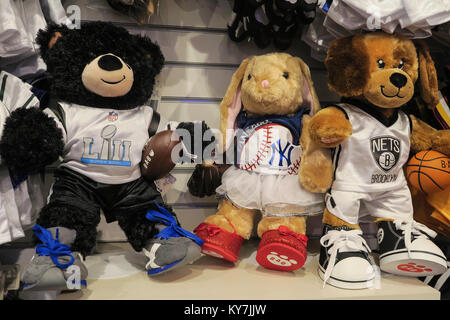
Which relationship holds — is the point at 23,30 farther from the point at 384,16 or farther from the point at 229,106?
the point at 384,16

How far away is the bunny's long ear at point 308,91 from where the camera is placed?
54.4 inches

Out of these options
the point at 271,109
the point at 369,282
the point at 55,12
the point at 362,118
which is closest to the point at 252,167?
the point at 271,109

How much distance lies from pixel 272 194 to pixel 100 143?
549mm

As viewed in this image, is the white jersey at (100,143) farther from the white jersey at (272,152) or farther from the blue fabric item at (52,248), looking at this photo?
the white jersey at (272,152)

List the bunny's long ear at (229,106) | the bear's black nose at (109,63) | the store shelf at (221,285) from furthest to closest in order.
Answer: the bunny's long ear at (229,106)
the bear's black nose at (109,63)
the store shelf at (221,285)

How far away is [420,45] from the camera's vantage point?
4.40ft

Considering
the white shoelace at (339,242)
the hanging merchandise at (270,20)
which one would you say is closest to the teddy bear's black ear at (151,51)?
the hanging merchandise at (270,20)

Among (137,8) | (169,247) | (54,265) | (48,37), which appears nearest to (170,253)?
(169,247)

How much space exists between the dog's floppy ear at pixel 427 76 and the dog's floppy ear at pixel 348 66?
22 centimetres

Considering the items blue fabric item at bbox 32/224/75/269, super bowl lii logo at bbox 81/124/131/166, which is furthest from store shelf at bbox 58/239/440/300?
super bowl lii logo at bbox 81/124/131/166

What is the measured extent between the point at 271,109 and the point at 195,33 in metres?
0.47

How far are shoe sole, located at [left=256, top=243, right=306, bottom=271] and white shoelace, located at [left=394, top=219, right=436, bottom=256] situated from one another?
1.01 ft

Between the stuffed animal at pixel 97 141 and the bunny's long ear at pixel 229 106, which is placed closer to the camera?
the stuffed animal at pixel 97 141

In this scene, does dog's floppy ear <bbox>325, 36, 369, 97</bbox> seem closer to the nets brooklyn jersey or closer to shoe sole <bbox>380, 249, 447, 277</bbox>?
the nets brooklyn jersey
